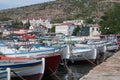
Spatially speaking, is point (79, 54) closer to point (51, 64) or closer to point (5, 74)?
point (51, 64)

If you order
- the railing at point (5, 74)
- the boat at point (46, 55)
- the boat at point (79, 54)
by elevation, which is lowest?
the boat at point (79, 54)

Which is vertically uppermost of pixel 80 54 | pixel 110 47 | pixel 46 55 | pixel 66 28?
pixel 46 55

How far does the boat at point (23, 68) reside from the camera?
1545cm

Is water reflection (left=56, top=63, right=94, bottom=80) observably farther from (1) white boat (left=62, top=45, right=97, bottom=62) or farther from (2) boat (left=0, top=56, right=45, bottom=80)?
(2) boat (left=0, top=56, right=45, bottom=80)

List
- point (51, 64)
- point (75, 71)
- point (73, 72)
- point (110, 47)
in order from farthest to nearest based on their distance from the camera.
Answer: point (110, 47), point (75, 71), point (73, 72), point (51, 64)

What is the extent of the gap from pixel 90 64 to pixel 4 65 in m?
15.8

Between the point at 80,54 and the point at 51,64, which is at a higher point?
the point at 51,64

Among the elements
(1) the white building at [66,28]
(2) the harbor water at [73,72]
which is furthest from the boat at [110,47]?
(1) the white building at [66,28]

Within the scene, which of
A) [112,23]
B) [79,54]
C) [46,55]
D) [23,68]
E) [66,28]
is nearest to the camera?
[23,68]

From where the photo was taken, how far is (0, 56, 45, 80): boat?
1545 cm

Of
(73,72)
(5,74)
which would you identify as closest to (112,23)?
(73,72)

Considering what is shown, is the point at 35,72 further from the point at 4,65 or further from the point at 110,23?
the point at 110,23

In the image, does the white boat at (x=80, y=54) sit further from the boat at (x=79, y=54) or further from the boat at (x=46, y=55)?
the boat at (x=46, y=55)

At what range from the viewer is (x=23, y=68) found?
16047 millimetres
